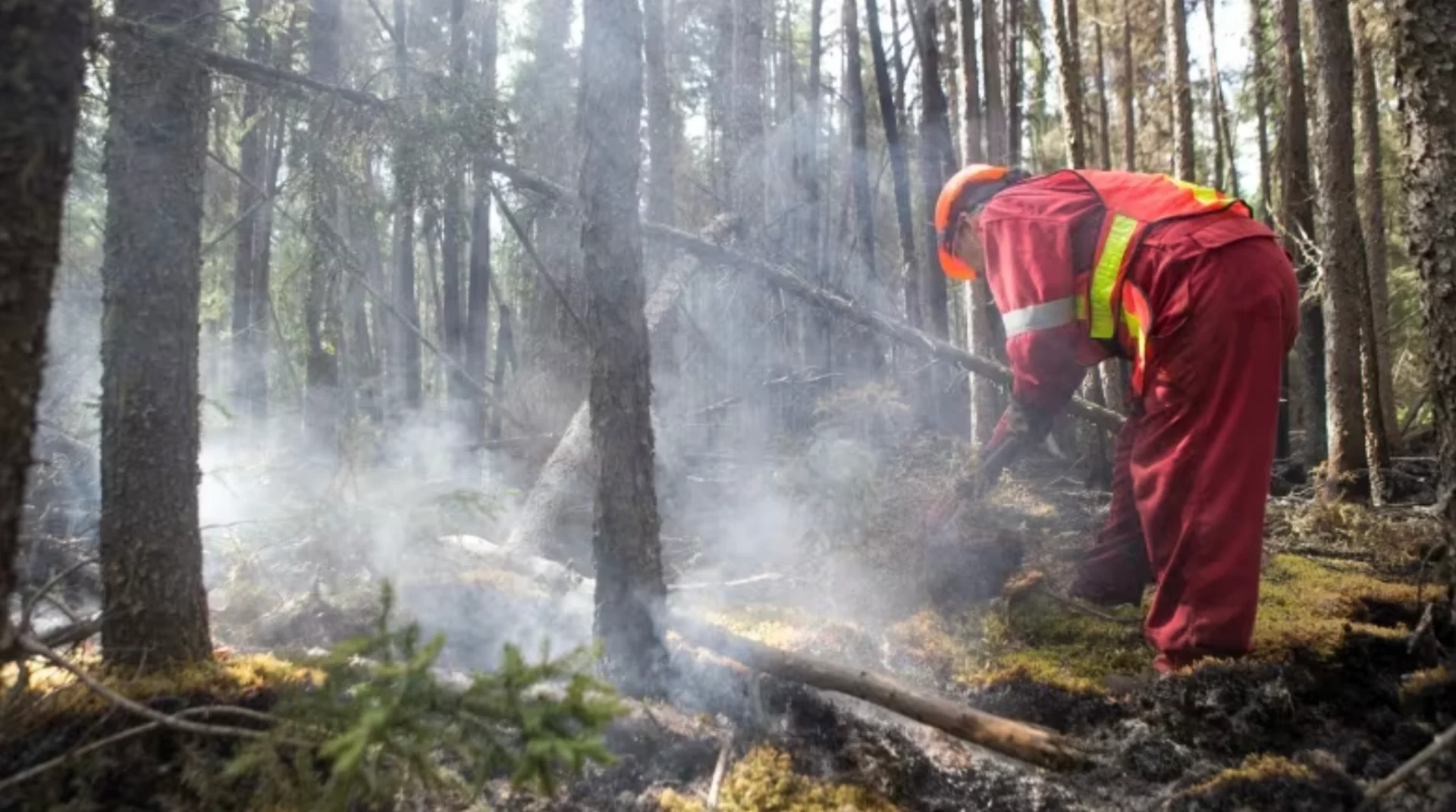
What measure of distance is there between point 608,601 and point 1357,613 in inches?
146

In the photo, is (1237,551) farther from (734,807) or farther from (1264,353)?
(734,807)

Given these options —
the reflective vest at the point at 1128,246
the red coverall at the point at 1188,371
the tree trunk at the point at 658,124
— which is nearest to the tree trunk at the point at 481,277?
the tree trunk at the point at 658,124

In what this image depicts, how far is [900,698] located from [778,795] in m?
0.59

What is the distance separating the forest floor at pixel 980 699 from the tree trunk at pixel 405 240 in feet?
Result: 7.31

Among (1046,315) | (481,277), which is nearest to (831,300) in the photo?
(1046,315)

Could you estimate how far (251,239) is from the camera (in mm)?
11875

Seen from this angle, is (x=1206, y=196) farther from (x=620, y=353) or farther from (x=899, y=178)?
(x=899, y=178)

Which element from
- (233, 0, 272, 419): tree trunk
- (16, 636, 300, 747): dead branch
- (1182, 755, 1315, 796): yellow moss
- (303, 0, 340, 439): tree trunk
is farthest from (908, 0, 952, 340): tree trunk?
(16, 636, 300, 747): dead branch

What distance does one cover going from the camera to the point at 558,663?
6.42 ft

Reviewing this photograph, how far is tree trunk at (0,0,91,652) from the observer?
148 centimetres

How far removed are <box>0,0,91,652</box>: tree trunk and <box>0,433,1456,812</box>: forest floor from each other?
3.98ft

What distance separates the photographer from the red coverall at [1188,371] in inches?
124

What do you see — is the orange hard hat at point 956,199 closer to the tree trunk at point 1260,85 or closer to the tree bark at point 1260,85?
the tree trunk at point 1260,85

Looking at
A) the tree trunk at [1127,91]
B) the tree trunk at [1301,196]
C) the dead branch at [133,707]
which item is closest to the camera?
the dead branch at [133,707]
